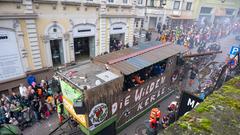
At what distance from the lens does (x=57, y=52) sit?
579 inches

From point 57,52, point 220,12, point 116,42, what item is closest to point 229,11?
point 220,12

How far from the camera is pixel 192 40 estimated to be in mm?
25000

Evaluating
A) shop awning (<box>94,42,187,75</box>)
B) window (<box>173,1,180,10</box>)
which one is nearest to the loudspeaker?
shop awning (<box>94,42,187,75</box>)

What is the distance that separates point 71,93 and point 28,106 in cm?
457

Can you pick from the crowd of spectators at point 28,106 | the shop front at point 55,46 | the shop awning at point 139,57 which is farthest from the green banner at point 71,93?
the shop front at point 55,46

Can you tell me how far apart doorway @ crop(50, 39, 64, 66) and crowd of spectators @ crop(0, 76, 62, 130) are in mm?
3906

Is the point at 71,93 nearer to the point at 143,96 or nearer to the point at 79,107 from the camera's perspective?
the point at 79,107

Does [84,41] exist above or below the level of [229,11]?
below

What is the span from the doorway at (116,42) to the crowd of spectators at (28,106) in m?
9.90

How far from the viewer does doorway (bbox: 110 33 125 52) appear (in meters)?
19.3

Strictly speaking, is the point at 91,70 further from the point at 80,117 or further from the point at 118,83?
the point at 80,117

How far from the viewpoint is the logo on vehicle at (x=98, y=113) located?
6.95m

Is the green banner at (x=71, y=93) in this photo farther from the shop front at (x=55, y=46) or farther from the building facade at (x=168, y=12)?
the building facade at (x=168, y=12)

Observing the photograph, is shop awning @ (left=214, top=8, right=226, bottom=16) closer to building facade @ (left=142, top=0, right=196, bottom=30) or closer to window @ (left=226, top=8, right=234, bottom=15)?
window @ (left=226, top=8, right=234, bottom=15)
